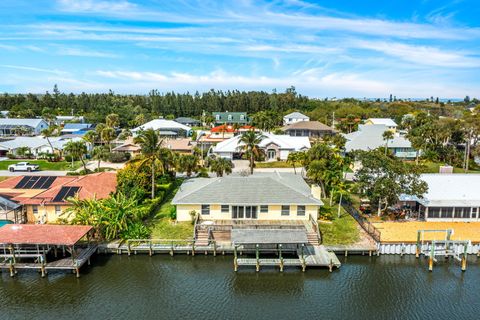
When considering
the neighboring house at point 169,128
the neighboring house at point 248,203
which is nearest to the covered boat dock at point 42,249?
the neighboring house at point 248,203

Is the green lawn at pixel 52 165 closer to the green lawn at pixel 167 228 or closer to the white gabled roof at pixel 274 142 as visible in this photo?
the white gabled roof at pixel 274 142

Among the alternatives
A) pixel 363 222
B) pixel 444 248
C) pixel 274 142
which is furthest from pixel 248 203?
pixel 274 142

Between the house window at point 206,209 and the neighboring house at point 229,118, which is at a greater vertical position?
the neighboring house at point 229,118

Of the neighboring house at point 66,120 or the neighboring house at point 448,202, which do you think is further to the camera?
the neighboring house at point 66,120

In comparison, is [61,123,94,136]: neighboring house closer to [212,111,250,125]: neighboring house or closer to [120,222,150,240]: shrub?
[212,111,250,125]: neighboring house

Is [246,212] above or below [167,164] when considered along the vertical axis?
below

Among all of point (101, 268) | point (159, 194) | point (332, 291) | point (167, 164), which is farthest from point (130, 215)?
point (332, 291)

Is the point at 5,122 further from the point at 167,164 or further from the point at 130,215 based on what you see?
the point at 130,215
